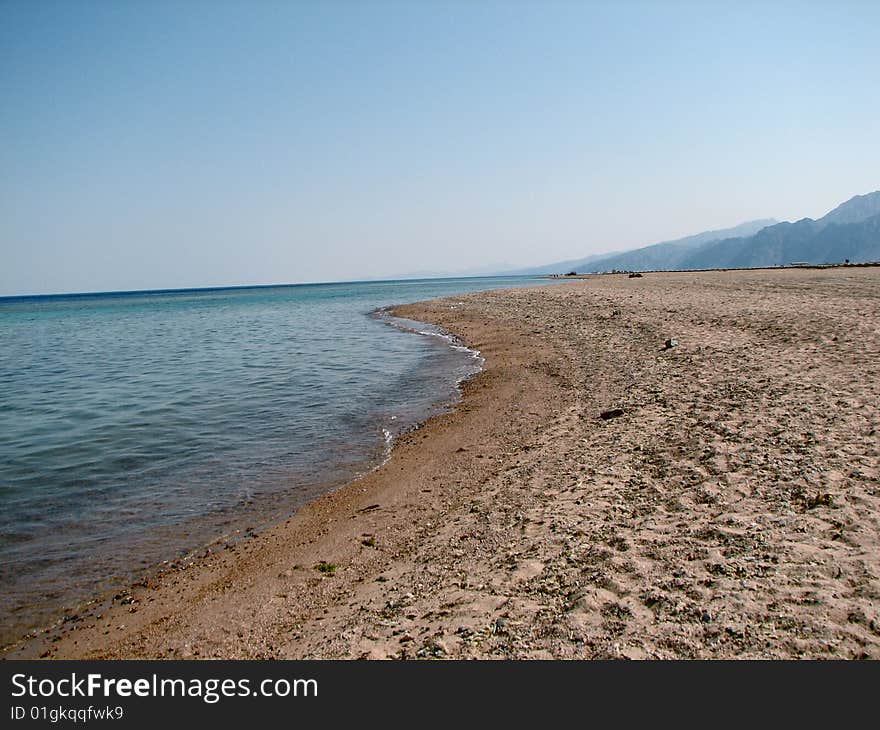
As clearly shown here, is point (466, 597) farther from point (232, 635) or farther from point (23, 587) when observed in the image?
point (23, 587)

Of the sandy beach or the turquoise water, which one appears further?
the turquoise water

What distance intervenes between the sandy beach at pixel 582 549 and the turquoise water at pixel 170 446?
0.88m

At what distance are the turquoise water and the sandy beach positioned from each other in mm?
885

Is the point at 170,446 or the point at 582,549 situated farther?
the point at 170,446

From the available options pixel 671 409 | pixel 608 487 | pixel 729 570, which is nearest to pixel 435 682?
pixel 729 570

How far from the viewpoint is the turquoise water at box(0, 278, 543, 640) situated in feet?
24.0

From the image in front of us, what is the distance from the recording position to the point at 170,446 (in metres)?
11.8

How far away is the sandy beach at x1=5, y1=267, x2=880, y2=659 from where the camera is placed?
171 inches

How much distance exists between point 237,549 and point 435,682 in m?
4.44

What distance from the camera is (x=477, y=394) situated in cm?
1492

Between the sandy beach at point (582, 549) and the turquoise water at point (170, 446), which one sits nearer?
the sandy beach at point (582, 549)

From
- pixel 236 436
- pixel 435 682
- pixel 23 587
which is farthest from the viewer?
pixel 236 436

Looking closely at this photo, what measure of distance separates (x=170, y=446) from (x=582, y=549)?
988 centimetres

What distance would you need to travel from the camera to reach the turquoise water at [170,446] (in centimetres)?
732
